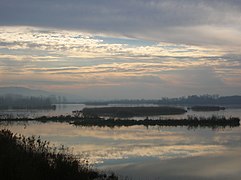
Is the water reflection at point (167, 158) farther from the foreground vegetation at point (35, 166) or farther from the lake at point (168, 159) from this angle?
the foreground vegetation at point (35, 166)

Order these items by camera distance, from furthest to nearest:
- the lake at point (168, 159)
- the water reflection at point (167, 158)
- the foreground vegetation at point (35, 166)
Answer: the water reflection at point (167, 158) → the lake at point (168, 159) → the foreground vegetation at point (35, 166)

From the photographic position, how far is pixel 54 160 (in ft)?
26.9

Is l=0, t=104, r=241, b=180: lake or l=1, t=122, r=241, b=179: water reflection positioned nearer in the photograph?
l=0, t=104, r=241, b=180: lake

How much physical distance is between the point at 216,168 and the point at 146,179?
262 centimetres

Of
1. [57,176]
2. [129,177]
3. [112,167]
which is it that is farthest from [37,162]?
[112,167]

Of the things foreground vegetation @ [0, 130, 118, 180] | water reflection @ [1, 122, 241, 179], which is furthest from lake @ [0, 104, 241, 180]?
foreground vegetation @ [0, 130, 118, 180]

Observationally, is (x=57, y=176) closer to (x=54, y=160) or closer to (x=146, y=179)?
(x=54, y=160)

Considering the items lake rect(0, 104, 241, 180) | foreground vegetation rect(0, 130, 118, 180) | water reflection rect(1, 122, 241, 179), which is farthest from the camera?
water reflection rect(1, 122, 241, 179)

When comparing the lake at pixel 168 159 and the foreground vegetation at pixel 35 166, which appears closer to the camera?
the foreground vegetation at pixel 35 166

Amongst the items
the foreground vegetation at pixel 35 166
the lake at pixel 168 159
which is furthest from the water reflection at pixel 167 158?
the foreground vegetation at pixel 35 166

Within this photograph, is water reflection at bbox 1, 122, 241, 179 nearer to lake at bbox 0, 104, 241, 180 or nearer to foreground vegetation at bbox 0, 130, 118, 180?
lake at bbox 0, 104, 241, 180

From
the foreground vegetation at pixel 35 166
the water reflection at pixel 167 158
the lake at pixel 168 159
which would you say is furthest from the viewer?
the water reflection at pixel 167 158

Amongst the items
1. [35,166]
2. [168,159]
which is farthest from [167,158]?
[35,166]

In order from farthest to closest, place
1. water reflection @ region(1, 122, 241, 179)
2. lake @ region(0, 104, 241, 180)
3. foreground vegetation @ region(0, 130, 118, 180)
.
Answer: water reflection @ region(1, 122, 241, 179), lake @ region(0, 104, 241, 180), foreground vegetation @ region(0, 130, 118, 180)
